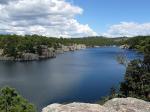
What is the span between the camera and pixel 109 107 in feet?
43.6

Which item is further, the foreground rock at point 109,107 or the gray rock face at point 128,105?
the gray rock face at point 128,105

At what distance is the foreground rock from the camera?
1177cm

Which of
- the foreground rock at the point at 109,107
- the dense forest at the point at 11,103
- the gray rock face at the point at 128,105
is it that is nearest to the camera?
the foreground rock at the point at 109,107

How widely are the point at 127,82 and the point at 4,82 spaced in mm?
62876

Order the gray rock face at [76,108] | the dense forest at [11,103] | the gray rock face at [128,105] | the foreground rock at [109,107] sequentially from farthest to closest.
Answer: the dense forest at [11,103] → the gray rock face at [128,105] → the foreground rock at [109,107] → the gray rock face at [76,108]

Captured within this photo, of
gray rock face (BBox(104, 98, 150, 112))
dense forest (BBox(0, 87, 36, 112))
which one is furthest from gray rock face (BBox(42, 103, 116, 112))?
dense forest (BBox(0, 87, 36, 112))

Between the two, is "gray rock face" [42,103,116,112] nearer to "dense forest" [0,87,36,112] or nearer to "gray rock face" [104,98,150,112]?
"gray rock face" [104,98,150,112]

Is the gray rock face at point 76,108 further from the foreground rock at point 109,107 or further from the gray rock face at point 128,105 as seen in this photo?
the gray rock face at point 128,105

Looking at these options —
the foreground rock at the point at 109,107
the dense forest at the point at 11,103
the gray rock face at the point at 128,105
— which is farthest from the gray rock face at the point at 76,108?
the dense forest at the point at 11,103

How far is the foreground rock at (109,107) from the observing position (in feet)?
38.6

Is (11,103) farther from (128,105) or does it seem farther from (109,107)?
(128,105)

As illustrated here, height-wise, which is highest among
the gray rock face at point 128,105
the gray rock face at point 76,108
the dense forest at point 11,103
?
the gray rock face at point 76,108

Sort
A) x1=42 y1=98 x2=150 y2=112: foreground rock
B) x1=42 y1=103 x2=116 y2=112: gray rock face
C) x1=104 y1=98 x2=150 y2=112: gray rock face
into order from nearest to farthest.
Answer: x1=42 y1=103 x2=116 y2=112: gray rock face → x1=42 y1=98 x2=150 y2=112: foreground rock → x1=104 y1=98 x2=150 y2=112: gray rock face

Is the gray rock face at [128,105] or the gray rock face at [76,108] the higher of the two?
the gray rock face at [76,108]
